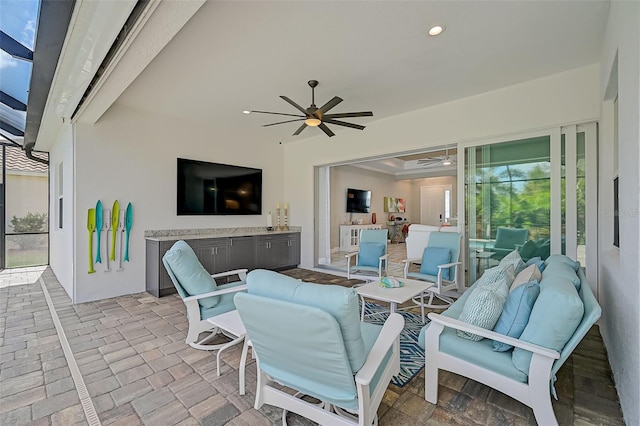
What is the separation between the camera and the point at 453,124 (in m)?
4.23

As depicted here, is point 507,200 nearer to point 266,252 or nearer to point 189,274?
point 189,274

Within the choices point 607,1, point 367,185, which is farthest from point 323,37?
point 367,185

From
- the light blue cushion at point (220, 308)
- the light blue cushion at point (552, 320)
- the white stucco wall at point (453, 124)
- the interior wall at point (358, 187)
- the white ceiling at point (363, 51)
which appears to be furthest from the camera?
the interior wall at point (358, 187)

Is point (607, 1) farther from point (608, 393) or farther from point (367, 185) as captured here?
point (367, 185)

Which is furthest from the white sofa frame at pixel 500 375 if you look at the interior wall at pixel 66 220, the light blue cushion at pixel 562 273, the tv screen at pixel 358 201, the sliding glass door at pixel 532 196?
the tv screen at pixel 358 201

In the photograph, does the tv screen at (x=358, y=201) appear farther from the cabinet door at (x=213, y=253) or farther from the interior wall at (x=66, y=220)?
the interior wall at (x=66, y=220)

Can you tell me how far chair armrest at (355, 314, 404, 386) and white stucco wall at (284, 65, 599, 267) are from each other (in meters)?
3.29

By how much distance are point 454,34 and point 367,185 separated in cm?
715

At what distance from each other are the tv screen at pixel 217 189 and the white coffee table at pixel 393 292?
11.4 ft

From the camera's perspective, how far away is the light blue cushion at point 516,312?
170cm

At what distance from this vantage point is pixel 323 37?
105 inches

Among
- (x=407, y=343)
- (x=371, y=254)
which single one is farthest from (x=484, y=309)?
(x=371, y=254)

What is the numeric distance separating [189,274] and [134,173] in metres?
2.88

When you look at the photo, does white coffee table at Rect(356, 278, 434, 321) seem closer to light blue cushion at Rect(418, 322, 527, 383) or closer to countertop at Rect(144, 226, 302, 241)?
light blue cushion at Rect(418, 322, 527, 383)
